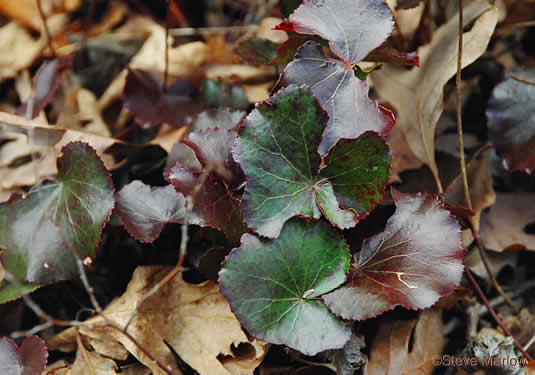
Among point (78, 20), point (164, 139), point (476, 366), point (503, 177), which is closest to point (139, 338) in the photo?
point (164, 139)

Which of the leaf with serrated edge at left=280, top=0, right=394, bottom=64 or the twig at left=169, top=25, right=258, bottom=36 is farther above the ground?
the leaf with serrated edge at left=280, top=0, right=394, bottom=64

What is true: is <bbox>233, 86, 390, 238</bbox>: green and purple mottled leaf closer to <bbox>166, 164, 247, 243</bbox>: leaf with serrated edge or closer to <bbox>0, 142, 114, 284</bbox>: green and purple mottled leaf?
<bbox>166, 164, 247, 243</bbox>: leaf with serrated edge

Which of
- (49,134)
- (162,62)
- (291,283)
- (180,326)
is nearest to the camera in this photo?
(291,283)

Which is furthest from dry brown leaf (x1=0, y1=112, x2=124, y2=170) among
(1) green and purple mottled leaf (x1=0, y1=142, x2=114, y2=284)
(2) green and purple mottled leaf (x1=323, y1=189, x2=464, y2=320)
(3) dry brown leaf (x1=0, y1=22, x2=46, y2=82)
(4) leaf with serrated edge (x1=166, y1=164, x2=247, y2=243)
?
(2) green and purple mottled leaf (x1=323, y1=189, x2=464, y2=320)

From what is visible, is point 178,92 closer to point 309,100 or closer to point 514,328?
point 309,100

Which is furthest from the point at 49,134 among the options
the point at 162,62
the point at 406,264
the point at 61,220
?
the point at 406,264

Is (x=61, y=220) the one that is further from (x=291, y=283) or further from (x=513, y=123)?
(x=513, y=123)

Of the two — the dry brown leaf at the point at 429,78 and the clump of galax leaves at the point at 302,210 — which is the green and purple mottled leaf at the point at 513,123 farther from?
the clump of galax leaves at the point at 302,210
